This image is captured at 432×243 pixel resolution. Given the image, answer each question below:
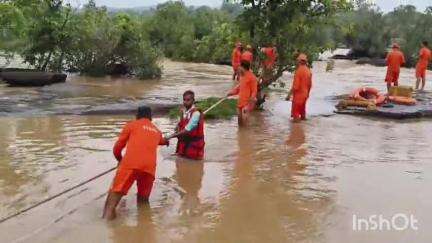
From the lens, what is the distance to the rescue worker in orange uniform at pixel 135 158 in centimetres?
657

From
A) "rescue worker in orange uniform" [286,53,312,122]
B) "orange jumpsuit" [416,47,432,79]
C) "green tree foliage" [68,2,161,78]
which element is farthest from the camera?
"green tree foliage" [68,2,161,78]

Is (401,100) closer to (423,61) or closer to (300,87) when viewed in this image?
(300,87)

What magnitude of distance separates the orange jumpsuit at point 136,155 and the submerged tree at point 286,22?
846 cm

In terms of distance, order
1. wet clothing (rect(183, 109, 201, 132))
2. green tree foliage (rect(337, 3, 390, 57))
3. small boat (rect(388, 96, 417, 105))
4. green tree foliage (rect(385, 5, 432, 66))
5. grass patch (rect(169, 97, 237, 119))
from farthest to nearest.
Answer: green tree foliage (rect(337, 3, 390, 57)) < green tree foliage (rect(385, 5, 432, 66)) < small boat (rect(388, 96, 417, 105)) < grass patch (rect(169, 97, 237, 119)) < wet clothing (rect(183, 109, 201, 132))

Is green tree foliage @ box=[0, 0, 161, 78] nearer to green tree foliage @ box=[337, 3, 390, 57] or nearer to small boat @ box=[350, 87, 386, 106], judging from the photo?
small boat @ box=[350, 87, 386, 106]

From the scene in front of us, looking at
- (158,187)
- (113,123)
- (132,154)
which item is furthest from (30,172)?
(113,123)

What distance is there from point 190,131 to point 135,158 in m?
2.14

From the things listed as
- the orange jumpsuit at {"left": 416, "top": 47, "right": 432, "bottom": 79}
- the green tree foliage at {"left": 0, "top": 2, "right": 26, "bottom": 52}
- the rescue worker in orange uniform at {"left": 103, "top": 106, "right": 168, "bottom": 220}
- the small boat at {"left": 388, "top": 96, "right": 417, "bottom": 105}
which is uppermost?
the green tree foliage at {"left": 0, "top": 2, "right": 26, "bottom": 52}

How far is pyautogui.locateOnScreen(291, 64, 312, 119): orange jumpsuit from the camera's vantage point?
13.2m

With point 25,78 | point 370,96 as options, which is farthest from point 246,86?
point 25,78

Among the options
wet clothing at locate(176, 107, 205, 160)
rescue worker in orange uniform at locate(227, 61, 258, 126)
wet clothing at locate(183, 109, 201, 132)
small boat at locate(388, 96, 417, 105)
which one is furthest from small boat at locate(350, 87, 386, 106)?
wet clothing at locate(183, 109, 201, 132)

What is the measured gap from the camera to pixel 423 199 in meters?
7.57

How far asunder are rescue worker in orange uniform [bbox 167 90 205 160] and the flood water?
0.16m

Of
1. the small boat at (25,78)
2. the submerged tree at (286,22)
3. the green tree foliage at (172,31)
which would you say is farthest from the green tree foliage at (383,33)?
the submerged tree at (286,22)
